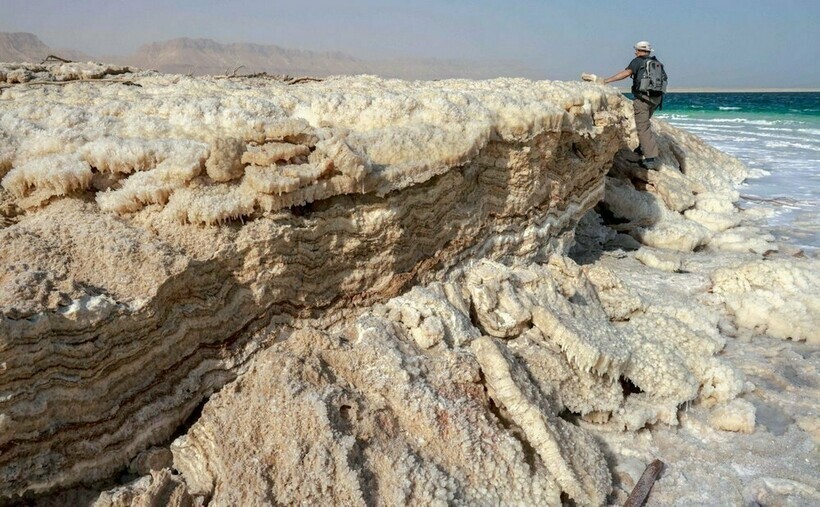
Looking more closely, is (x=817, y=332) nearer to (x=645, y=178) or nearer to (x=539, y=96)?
(x=539, y=96)

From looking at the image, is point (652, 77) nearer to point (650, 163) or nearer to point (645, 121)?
point (645, 121)

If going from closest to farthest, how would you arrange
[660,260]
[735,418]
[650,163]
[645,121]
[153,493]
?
[153,493]
[735,418]
[660,260]
[645,121]
[650,163]

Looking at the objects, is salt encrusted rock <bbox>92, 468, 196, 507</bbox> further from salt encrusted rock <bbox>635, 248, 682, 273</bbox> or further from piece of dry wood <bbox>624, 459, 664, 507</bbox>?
salt encrusted rock <bbox>635, 248, 682, 273</bbox>

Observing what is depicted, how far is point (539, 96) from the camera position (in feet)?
14.5

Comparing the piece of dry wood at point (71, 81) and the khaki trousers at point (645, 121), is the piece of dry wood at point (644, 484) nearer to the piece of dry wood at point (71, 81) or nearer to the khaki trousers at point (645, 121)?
the piece of dry wood at point (71, 81)

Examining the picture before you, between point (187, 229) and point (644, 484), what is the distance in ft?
8.98

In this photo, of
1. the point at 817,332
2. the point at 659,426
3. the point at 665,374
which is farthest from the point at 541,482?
the point at 817,332

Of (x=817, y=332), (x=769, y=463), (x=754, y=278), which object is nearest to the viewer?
(x=769, y=463)

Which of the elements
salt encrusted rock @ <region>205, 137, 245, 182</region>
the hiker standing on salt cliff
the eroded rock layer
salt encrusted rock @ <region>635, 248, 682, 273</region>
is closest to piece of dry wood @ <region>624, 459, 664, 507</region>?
the eroded rock layer

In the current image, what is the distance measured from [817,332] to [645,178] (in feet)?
12.0

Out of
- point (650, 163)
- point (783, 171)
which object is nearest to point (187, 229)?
point (650, 163)

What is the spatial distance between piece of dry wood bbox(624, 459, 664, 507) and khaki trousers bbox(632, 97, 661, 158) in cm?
579

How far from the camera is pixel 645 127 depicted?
809 cm

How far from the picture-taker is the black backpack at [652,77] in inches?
293
